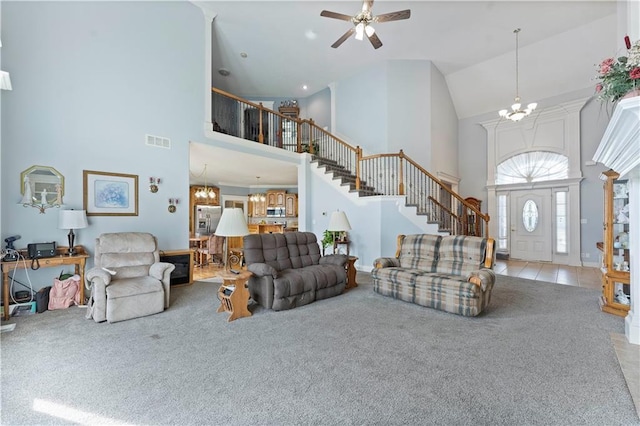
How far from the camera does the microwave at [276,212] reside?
10.9 metres

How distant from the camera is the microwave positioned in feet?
35.6

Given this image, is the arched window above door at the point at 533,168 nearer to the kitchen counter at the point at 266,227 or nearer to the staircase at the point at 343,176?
the staircase at the point at 343,176

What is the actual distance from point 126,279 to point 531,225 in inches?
367

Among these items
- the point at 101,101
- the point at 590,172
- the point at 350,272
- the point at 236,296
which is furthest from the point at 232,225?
the point at 590,172

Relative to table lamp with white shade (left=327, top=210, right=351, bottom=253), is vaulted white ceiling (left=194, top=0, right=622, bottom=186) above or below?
above

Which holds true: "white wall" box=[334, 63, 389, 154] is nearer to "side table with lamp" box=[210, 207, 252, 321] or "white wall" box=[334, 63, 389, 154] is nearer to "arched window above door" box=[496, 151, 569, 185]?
"arched window above door" box=[496, 151, 569, 185]

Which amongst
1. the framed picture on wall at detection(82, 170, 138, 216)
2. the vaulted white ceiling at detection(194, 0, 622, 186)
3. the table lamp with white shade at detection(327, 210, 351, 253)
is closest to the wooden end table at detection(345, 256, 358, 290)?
the table lamp with white shade at detection(327, 210, 351, 253)

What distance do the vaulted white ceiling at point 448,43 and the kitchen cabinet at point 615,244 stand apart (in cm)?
427

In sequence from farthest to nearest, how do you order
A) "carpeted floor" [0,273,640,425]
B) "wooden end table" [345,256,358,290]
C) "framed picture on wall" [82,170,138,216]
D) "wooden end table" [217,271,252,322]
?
"wooden end table" [345,256,358,290] < "framed picture on wall" [82,170,138,216] < "wooden end table" [217,271,252,322] < "carpeted floor" [0,273,640,425]

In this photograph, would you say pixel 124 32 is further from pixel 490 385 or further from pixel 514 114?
pixel 514 114

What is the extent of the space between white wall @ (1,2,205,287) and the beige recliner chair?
0.85m

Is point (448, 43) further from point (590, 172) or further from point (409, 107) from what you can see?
point (590, 172)

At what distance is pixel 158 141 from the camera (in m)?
4.93

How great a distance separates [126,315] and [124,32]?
14.3 ft
